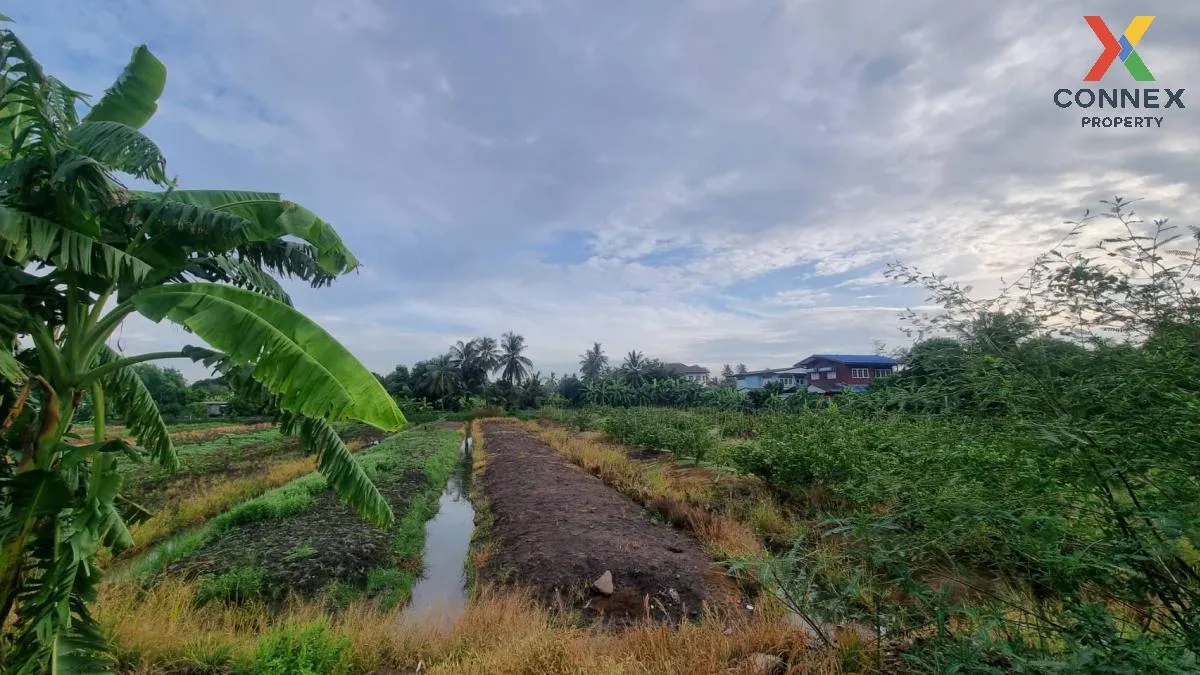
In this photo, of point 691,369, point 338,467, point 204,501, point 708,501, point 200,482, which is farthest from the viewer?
point 691,369

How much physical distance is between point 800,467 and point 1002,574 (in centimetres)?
684

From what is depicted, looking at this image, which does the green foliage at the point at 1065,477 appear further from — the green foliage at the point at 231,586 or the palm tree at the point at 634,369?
the palm tree at the point at 634,369

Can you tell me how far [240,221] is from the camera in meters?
3.36

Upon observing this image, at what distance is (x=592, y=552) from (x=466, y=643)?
3.45 m

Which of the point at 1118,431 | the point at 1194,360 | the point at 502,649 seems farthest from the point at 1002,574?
the point at 502,649

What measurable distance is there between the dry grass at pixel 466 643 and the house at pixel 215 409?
48.8 meters

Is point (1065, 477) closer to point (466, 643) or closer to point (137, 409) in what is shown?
point (466, 643)

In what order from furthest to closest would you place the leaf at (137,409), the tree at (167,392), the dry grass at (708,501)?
the tree at (167,392), the dry grass at (708,501), the leaf at (137,409)

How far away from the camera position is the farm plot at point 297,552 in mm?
6535

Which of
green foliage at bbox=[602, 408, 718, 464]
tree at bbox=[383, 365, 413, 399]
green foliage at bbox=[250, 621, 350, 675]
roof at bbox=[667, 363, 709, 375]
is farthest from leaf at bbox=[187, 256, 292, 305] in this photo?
roof at bbox=[667, 363, 709, 375]

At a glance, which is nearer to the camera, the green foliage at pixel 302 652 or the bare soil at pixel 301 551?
the green foliage at pixel 302 652

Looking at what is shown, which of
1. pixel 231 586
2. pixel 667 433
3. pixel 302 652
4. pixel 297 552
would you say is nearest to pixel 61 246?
pixel 302 652

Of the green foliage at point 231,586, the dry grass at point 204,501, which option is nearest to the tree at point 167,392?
the dry grass at point 204,501

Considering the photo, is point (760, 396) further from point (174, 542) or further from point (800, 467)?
point (174, 542)
